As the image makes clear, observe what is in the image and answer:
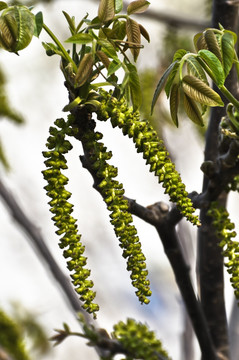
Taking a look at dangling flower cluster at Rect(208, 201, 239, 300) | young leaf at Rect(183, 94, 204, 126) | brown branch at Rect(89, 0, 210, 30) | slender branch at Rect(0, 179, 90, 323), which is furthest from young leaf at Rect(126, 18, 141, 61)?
brown branch at Rect(89, 0, 210, 30)

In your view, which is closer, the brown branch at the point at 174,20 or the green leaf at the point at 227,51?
the green leaf at the point at 227,51

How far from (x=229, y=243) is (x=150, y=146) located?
20cm

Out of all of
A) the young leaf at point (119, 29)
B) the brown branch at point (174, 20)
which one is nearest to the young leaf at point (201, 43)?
the young leaf at point (119, 29)

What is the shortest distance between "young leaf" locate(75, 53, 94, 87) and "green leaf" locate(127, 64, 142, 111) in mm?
63

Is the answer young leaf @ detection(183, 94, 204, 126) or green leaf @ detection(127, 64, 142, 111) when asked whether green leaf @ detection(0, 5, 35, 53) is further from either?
young leaf @ detection(183, 94, 204, 126)

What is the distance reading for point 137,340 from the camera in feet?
2.36

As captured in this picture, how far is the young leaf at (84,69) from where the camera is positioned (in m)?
0.84

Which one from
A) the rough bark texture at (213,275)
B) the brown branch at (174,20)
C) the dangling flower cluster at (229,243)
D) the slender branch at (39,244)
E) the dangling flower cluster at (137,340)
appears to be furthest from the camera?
the brown branch at (174,20)

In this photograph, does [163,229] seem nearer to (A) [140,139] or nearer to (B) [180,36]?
(A) [140,139]

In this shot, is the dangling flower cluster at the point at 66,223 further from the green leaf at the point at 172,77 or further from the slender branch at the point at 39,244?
the slender branch at the point at 39,244

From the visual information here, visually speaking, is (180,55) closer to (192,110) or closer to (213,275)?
(192,110)

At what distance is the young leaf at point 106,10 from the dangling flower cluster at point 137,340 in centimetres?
47

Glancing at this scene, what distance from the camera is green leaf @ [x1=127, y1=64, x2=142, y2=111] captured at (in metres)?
0.88

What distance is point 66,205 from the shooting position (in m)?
0.83
